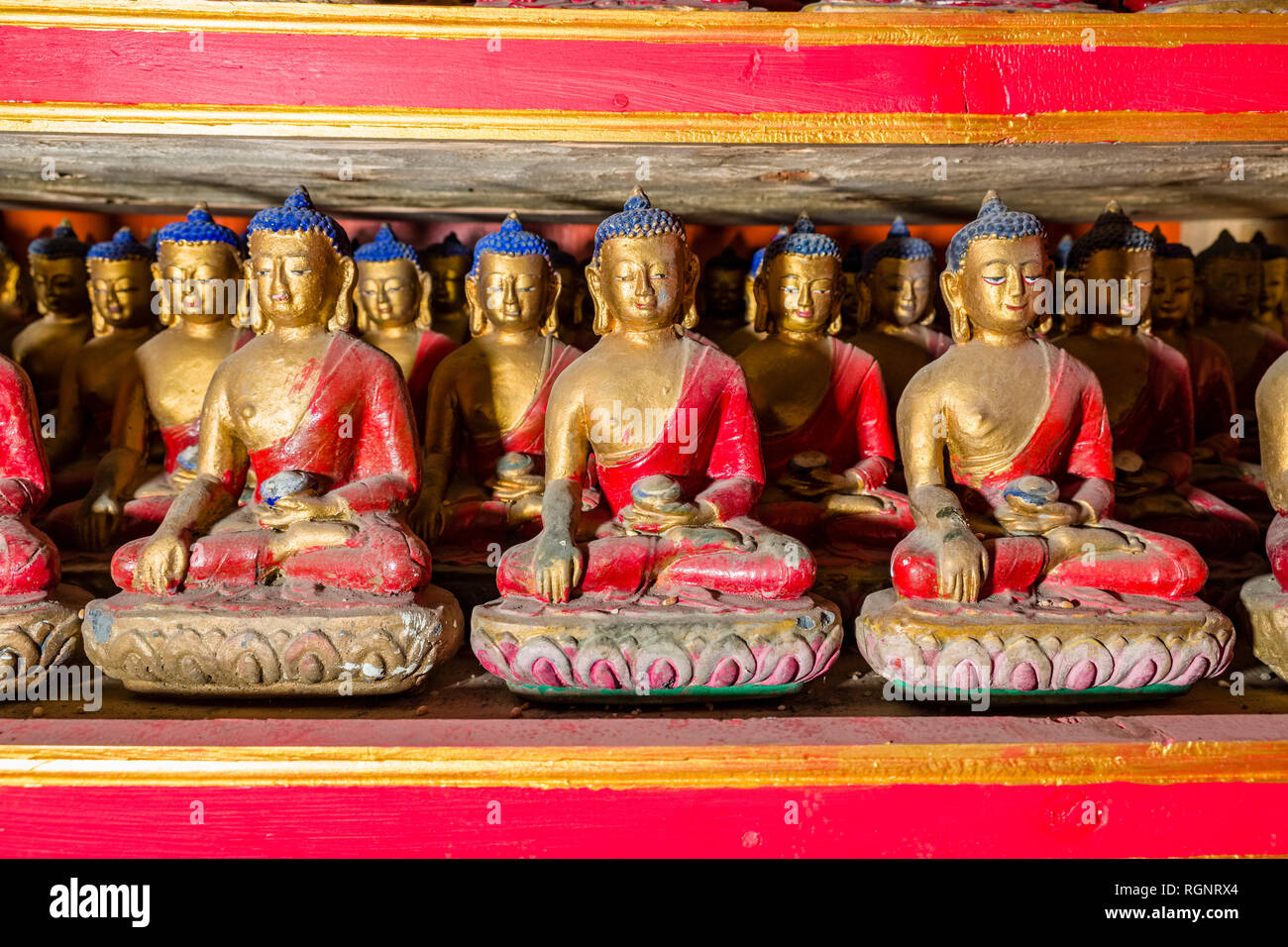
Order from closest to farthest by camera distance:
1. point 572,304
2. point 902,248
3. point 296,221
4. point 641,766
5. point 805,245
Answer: point 641,766, point 296,221, point 805,245, point 902,248, point 572,304

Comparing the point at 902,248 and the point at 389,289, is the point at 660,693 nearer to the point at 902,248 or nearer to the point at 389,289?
the point at 389,289

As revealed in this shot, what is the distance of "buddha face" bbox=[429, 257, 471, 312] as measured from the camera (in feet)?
14.9

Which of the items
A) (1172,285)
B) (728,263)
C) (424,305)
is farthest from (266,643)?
(1172,285)

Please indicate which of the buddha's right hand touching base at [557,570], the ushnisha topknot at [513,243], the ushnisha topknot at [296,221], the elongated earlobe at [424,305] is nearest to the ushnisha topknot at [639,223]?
the ushnisha topknot at [513,243]

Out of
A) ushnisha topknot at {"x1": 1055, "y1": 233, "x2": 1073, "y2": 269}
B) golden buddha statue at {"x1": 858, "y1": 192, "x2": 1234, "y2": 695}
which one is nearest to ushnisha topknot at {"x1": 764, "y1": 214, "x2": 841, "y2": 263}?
golden buddha statue at {"x1": 858, "y1": 192, "x2": 1234, "y2": 695}

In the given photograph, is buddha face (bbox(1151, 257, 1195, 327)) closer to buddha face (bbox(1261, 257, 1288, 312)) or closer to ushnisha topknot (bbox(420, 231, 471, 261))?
buddha face (bbox(1261, 257, 1288, 312))

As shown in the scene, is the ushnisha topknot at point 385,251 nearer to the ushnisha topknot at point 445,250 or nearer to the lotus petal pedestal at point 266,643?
the ushnisha topknot at point 445,250

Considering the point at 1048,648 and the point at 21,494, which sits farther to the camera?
the point at 21,494

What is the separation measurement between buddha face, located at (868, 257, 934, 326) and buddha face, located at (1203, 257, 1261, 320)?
1.37 meters

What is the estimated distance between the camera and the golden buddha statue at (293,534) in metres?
2.65

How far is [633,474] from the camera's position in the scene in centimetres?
307

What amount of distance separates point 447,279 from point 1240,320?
143 inches

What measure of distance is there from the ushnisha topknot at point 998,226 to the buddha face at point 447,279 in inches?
92.7

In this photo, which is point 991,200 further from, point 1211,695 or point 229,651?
point 229,651
